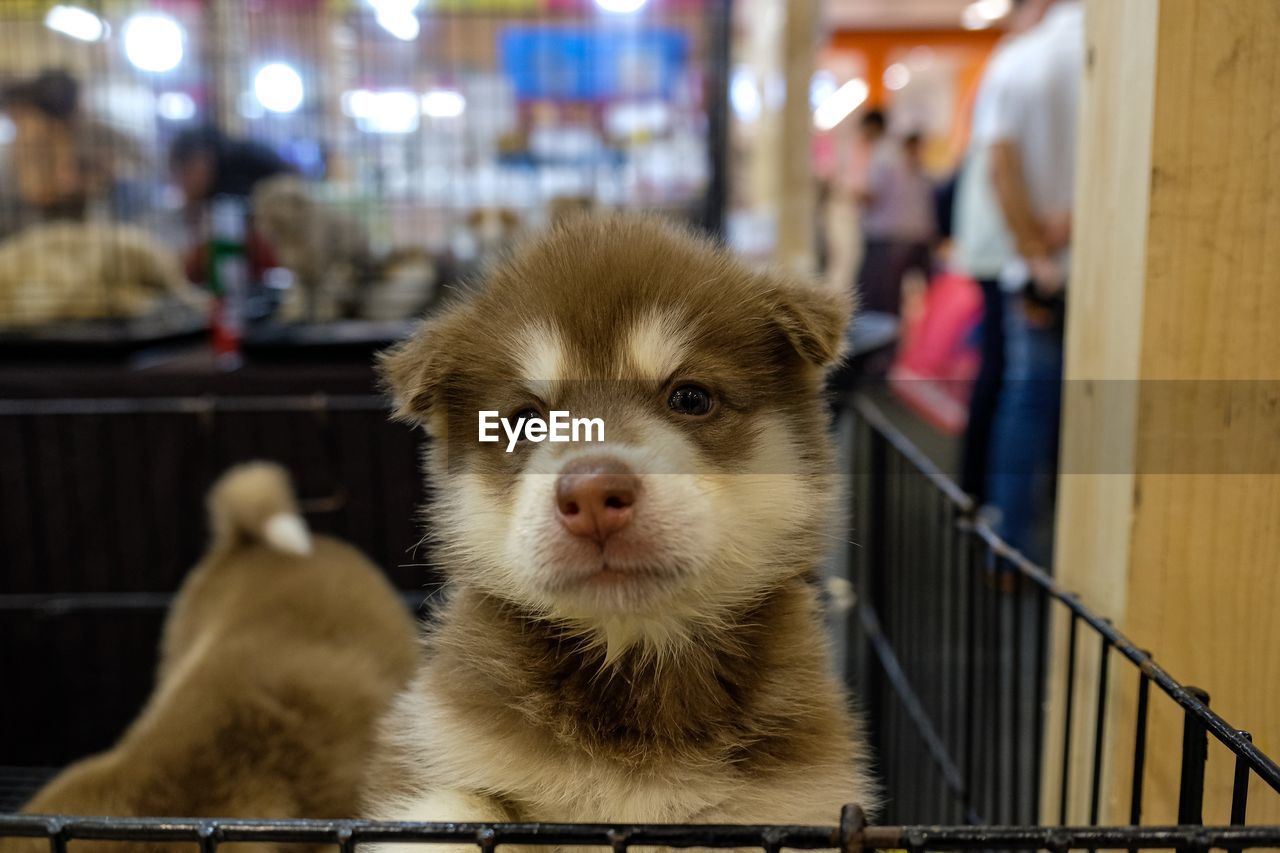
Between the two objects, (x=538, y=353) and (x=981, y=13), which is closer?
(x=538, y=353)

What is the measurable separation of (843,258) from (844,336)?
7571 mm

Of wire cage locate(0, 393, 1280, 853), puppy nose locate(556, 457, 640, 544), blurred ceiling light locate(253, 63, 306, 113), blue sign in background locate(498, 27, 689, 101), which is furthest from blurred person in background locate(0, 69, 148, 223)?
puppy nose locate(556, 457, 640, 544)

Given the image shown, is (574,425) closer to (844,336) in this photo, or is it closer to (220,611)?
(844,336)

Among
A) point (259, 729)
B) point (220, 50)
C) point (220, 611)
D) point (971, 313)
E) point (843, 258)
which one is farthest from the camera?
point (843, 258)

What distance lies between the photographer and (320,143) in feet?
12.3

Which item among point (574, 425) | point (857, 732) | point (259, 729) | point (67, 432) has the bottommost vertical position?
point (259, 729)

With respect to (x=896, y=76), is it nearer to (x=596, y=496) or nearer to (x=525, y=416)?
(x=525, y=416)

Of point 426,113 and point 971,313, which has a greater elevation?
point 426,113

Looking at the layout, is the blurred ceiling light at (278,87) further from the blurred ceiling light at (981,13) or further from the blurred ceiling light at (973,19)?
the blurred ceiling light at (973,19)

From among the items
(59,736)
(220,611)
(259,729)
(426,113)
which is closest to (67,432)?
(59,736)

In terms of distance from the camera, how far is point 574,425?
1.09m

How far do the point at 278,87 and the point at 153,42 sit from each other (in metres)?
0.42

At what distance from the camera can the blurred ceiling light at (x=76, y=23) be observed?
324 cm

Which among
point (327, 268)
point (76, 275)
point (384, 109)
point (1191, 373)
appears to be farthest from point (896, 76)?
point (1191, 373)
